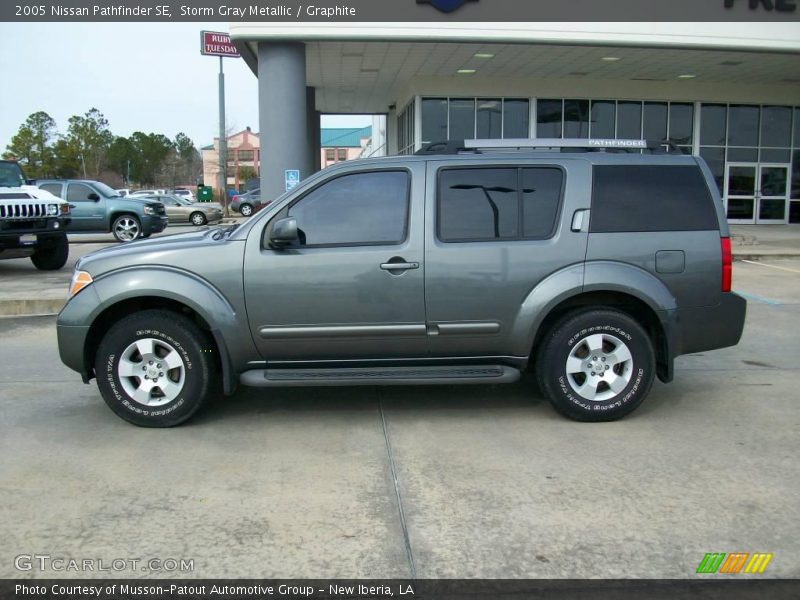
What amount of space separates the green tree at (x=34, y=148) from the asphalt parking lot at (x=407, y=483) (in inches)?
2749

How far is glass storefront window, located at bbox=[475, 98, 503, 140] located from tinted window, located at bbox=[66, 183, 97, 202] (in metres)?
12.4

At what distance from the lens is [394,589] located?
10.2 feet

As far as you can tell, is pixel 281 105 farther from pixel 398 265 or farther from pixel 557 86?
pixel 398 265

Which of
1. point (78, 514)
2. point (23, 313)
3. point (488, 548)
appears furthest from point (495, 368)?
point (23, 313)

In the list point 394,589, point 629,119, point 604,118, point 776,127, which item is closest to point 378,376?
point 394,589

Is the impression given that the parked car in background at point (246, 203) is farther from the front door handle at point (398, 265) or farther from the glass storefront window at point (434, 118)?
the front door handle at point (398, 265)

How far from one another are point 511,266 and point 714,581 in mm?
2465

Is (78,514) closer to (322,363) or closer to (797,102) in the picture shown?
(322,363)

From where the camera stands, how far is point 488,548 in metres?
3.44

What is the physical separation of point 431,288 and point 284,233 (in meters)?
1.08

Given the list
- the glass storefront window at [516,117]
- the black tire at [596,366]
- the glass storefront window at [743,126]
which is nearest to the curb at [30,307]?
the black tire at [596,366]

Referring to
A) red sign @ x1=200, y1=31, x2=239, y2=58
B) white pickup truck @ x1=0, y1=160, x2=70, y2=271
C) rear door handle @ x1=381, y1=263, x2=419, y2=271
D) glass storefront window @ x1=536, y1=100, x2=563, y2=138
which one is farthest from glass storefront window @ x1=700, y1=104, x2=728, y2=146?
rear door handle @ x1=381, y1=263, x2=419, y2=271

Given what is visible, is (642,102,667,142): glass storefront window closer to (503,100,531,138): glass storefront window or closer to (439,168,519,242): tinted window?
(503,100,531,138): glass storefront window

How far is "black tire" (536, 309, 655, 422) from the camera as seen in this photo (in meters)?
5.10
